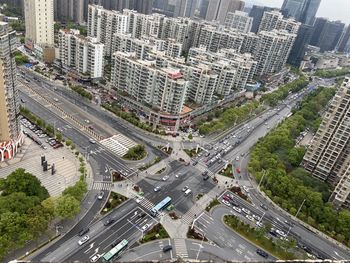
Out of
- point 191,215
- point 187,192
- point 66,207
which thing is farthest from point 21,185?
point 187,192

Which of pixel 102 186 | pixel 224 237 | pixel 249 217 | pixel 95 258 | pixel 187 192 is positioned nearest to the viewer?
pixel 95 258

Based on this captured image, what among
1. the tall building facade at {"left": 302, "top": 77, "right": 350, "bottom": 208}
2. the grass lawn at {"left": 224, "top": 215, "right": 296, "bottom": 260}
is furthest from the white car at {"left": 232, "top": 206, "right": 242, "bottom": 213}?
the tall building facade at {"left": 302, "top": 77, "right": 350, "bottom": 208}

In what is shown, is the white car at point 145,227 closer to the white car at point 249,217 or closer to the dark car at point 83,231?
the dark car at point 83,231

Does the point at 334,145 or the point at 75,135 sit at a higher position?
the point at 334,145

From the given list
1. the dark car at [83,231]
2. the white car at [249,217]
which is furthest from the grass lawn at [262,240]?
the dark car at [83,231]

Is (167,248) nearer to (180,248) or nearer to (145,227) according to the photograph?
(180,248)
